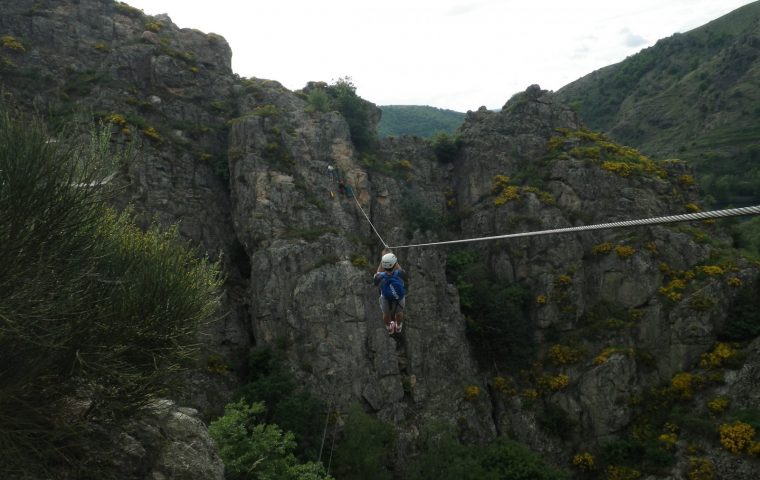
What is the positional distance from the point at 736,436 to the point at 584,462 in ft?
28.2

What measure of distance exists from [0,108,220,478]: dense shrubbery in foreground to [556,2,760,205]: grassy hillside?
47.7 meters

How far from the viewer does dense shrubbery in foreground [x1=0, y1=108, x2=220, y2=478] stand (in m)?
10.5

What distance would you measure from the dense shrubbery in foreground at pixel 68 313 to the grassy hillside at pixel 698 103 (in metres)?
47.7

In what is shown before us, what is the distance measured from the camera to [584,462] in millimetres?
30125

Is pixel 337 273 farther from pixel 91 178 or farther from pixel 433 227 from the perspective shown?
pixel 91 178

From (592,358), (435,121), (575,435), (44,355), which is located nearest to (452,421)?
(575,435)

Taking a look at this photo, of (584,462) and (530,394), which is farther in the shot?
(530,394)

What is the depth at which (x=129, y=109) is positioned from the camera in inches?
1433

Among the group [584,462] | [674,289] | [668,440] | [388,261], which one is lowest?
[584,462]

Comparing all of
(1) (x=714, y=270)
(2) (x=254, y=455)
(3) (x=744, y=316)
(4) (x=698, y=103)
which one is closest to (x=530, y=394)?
(3) (x=744, y=316)

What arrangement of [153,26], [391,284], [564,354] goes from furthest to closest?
[153,26]
[564,354]
[391,284]

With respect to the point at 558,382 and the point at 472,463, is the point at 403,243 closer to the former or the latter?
the point at 558,382

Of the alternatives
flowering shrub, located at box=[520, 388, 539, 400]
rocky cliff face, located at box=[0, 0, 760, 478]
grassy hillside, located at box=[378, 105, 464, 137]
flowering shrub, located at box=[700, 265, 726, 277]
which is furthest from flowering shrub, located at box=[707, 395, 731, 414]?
grassy hillside, located at box=[378, 105, 464, 137]

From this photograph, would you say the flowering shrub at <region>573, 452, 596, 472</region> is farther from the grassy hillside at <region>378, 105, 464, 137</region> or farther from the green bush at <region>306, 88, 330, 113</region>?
the grassy hillside at <region>378, 105, 464, 137</region>
